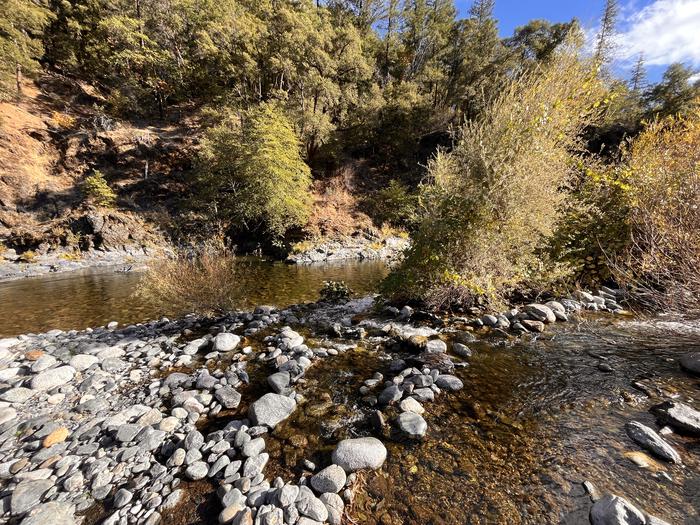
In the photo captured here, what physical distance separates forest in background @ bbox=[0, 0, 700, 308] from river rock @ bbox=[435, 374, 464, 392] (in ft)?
8.95

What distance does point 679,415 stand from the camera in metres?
3.53

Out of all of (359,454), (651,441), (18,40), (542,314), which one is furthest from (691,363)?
(18,40)

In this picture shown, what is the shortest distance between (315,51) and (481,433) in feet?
100.0

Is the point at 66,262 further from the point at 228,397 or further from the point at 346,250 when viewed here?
the point at 228,397

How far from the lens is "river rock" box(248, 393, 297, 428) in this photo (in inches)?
151

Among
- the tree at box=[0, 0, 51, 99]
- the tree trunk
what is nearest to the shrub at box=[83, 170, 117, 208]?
the tree at box=[0, 0, 51, 99]

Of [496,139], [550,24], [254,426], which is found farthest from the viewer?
[550,24]

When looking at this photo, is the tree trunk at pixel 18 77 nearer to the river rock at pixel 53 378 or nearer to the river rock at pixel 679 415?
the river rock at pixel 53 378

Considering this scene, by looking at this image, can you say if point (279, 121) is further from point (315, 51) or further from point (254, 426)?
point (254, 426)

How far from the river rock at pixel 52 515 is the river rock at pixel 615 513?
15.3 feet

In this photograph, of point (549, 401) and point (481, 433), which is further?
point (549, 401)

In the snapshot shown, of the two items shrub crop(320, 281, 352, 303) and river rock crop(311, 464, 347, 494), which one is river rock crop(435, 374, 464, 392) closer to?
river rock crop(311, 464, 347, 494)

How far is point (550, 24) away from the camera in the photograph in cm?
3325

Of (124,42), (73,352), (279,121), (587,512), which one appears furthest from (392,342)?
(124,42)
